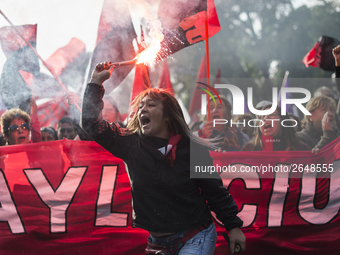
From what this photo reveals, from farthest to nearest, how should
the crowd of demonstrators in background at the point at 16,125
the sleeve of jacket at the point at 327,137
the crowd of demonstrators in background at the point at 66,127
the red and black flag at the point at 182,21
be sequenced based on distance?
the crowd of demonstrators in background at the point at 66,127 → the sleeve of jacket at the point at 327,137 → the crowd of demonstrators in background at the point at 16,125 → the red and black flag at the point at 182,21

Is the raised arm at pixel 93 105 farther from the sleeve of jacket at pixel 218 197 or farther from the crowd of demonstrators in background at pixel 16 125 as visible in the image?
the crowd of demonstrators in background at pixel 16 125

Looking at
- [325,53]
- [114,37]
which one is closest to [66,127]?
[114,37]

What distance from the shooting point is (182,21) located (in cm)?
354

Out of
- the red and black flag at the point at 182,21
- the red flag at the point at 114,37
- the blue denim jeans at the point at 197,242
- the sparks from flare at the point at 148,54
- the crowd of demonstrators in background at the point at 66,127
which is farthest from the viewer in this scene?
the crowd of demonstrators in background at the point at 66,127

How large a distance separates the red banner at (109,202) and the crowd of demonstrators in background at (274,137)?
1.20ft

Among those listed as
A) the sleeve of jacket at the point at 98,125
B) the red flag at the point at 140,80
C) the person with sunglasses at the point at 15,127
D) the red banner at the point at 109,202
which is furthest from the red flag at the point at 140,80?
the sleeve of jacket at the point at 98,125

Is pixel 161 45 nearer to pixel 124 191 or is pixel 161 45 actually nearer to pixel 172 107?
pixel 172 107

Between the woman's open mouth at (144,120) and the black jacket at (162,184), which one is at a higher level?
the woman's open mouth at (144,120)

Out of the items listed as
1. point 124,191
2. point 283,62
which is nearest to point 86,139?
point 124,191

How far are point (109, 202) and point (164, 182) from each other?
1.45 meters

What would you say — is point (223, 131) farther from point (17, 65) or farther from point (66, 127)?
point (17, 65)

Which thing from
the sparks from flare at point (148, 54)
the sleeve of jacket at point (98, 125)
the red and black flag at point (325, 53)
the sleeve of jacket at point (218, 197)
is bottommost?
the sleeve of jacket at point (218, 197)

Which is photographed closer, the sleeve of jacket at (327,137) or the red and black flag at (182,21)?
the red and black flag at (182,21)

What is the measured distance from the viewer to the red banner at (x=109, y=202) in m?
3.24
